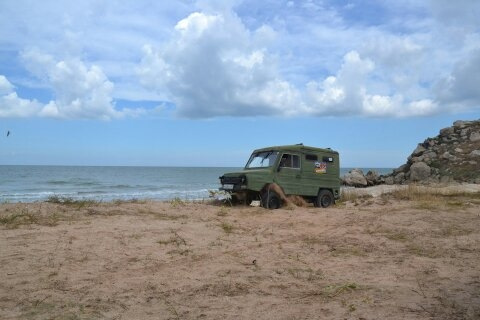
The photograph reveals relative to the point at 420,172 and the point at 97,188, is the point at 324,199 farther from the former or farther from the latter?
the point at 97,188

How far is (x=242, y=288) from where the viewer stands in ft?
17.6

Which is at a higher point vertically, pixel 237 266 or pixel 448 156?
pixel 448 156

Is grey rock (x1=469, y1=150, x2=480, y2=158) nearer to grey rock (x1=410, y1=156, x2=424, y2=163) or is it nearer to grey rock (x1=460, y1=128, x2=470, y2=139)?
grey rock (x1=410, y1=156, x2=424, y2=163)

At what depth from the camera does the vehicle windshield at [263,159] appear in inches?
543

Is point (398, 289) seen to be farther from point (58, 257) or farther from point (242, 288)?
point (58, 257)

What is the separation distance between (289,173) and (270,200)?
1.15 meters

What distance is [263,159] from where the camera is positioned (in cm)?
1413

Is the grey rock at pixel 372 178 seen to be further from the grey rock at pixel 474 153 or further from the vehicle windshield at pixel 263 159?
the vehicle windshield at pixel 263 159

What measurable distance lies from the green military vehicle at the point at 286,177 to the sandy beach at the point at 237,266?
7.96 feet

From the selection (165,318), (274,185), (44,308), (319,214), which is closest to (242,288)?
(165,318)

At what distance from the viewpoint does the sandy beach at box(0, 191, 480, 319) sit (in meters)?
4.71

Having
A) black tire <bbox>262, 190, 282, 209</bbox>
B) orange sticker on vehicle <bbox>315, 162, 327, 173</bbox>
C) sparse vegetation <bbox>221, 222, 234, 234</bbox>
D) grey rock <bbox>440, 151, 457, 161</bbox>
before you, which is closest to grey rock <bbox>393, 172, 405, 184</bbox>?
grey rock <bbox>440, 151, 457, 161</bbox>

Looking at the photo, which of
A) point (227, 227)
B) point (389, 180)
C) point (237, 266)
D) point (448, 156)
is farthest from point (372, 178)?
point (237, 266)

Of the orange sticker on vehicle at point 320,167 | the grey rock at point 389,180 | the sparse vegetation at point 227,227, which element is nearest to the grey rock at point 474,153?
the grey rock at point 389,180
